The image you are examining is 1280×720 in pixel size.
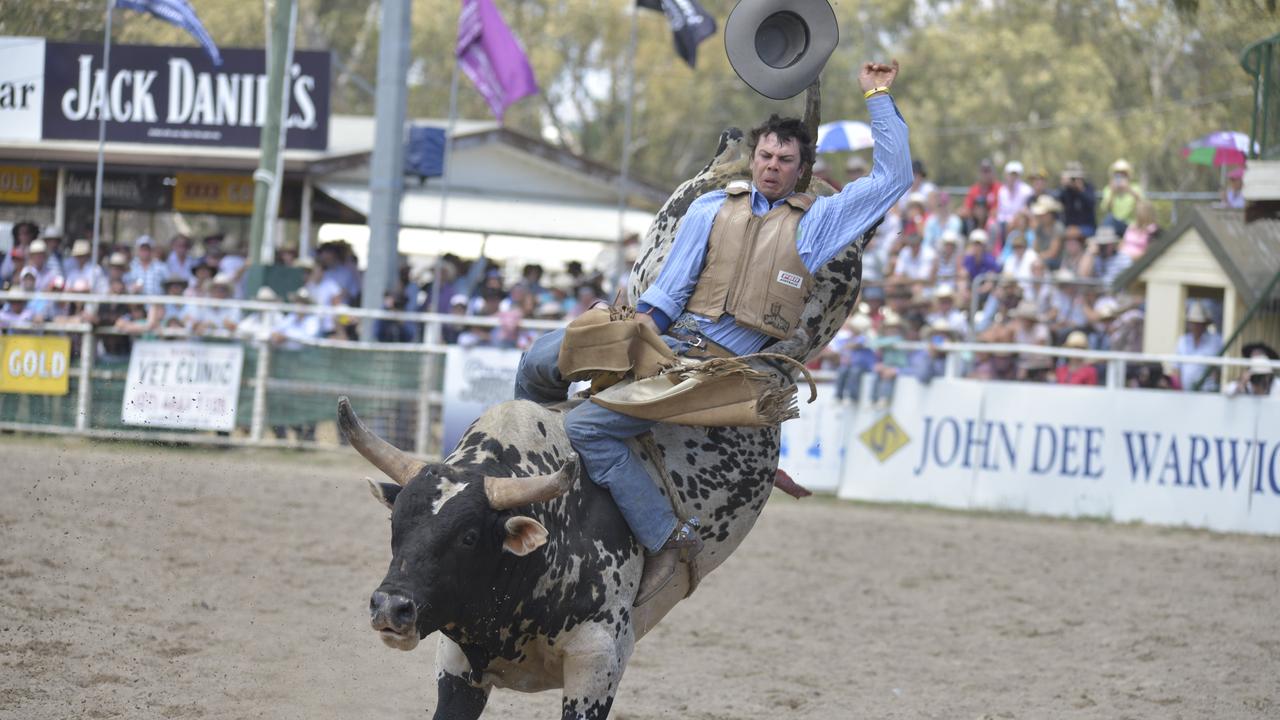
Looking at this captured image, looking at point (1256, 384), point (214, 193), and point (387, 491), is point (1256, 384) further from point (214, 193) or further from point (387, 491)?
point (214, 193)

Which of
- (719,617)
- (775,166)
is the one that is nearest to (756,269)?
(775,166)

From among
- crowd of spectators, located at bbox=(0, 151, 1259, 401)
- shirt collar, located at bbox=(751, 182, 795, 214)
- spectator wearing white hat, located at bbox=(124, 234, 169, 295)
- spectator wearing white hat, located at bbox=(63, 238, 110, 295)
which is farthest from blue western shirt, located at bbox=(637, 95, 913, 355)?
spectator wearing white hat, located at bbox=(124, 234, 169, 295)

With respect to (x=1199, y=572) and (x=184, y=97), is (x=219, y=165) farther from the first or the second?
(x=1199, y=572)

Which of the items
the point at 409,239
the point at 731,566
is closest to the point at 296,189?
the point at 409,239

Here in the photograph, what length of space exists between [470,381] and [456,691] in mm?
10110

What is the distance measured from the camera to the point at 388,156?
17125 millimetres

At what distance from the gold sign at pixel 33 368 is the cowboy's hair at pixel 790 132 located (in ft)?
37.4

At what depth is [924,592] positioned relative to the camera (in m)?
9.95

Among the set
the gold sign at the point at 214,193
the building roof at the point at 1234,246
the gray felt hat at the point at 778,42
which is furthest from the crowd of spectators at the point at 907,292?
the gray felt hat at the point at 778,42

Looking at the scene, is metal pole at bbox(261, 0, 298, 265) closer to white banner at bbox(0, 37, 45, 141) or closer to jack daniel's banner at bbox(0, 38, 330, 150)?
jack daniel's banner at bbox(0, 38, 330, 150)

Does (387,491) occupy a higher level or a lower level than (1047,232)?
lower

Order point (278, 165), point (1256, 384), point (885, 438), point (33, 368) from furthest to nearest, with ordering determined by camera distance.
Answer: point (278, 165) < point (33, 368) < point (885, 438) < point (1256, 384)

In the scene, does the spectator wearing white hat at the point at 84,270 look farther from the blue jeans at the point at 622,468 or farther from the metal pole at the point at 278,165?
the blue jeans at the point at 622,468

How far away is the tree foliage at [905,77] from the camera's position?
33875 mm
